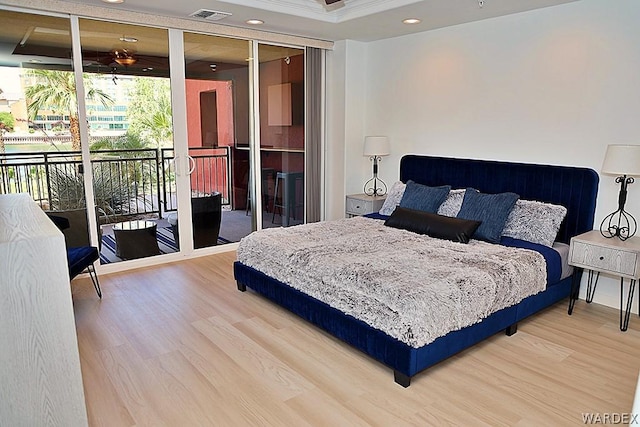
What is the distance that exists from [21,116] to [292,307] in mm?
2948

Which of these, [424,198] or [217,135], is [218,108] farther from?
[424,198]

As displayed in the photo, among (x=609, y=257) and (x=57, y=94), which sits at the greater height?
(x=57, y=94)

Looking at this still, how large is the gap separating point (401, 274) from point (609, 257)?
162cm

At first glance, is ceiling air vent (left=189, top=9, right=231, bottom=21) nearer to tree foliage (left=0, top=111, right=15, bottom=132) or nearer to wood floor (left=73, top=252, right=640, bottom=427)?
tree foliage (left=0, top=111, right=15, bottom=132)

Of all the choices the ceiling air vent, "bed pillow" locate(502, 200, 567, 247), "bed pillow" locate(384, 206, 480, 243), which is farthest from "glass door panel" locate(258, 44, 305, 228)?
"bed pillow" locate(502, 200, 567, 247)

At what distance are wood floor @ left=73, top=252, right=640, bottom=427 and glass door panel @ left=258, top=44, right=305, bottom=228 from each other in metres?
2.17

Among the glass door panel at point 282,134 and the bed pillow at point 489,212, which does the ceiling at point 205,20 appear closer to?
the glass door panel at point 282,134

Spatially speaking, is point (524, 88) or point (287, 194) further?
point (287, 194)

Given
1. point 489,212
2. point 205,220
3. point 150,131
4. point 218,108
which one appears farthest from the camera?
point 205,220

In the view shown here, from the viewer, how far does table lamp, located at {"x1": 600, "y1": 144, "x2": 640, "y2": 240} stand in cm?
325

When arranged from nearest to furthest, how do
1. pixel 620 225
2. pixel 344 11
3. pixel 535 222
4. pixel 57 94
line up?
pixel 620 225 < pixel 535 222 < pixel 57 94 < pixel 344 11

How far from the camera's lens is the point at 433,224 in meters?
4.03

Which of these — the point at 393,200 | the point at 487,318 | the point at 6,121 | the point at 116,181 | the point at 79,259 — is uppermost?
the point at 6,121

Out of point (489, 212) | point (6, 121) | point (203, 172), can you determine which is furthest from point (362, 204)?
point (6, 121)
